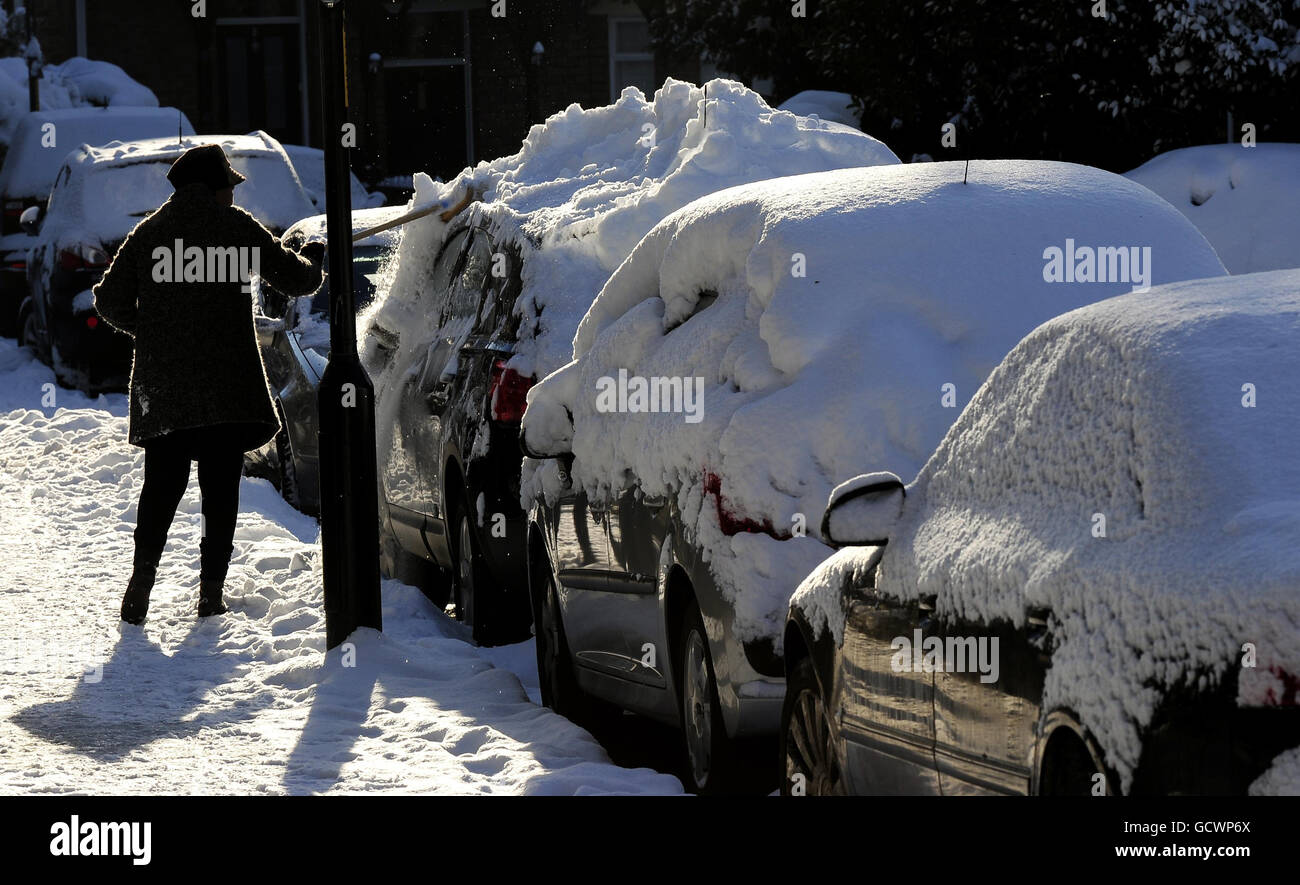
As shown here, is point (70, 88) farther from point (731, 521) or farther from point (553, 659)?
point (731, 521)

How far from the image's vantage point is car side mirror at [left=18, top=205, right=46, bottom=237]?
20.4 meters

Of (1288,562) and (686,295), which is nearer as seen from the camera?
(1288,562)

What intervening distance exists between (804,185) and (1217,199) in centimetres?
763

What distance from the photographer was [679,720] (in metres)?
6.49

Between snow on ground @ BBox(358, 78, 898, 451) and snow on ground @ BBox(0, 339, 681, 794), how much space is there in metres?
1.23

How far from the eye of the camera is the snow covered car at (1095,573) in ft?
10.5

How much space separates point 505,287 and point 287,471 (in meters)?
4.27

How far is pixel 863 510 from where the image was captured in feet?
14.9

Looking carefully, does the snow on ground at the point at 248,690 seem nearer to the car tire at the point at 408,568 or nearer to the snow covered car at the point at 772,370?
the car tire at the point at 408,568

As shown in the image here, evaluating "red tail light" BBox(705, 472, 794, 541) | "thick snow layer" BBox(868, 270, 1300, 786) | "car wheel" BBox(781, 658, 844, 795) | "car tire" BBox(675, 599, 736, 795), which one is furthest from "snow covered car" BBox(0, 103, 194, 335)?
"thick snow layer" BBox(868, 270, 1300, 786)

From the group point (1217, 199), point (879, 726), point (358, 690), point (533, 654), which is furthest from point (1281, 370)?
point (1217, 199)

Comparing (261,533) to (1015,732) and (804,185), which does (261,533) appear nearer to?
(804,185)

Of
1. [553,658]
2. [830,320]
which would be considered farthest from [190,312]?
[830,320]

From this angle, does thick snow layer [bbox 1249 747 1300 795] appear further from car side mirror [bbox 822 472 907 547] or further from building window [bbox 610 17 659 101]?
building window [bbox 610 17 659 101]
